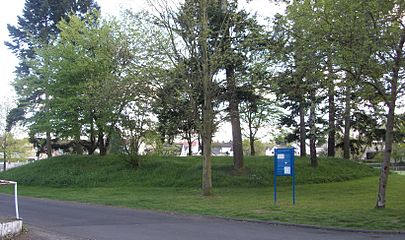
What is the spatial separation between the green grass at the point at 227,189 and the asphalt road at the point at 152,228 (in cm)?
98

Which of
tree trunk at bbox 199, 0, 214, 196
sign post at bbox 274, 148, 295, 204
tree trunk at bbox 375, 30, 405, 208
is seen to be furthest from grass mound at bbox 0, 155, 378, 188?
tree trunk at bbox 375, 30, 405, 208

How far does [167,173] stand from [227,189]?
22.1ft

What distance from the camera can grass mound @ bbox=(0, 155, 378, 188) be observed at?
28.7 meters

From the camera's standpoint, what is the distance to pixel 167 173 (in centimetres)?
3116

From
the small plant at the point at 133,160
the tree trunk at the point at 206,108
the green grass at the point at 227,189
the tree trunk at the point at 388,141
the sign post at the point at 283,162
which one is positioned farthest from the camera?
the small plant at the point at 133,160

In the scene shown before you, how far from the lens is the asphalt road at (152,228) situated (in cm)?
1120

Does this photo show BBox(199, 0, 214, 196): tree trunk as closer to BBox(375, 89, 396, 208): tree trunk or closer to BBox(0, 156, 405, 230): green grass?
BBox(0, 156, 405, 230): green grass

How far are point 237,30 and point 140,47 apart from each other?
4.56 m

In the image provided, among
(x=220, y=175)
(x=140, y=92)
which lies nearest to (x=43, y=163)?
(x=220, y=175)

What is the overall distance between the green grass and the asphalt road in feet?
3.20

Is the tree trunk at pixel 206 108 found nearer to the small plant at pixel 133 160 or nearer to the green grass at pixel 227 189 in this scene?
the green grass at pixel 227 189

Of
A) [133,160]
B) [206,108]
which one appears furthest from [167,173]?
[206,108]

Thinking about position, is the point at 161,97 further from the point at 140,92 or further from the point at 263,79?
the point at 263,79

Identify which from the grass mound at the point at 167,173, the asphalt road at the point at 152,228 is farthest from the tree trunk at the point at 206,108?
the grass mound at the point at 167,173
